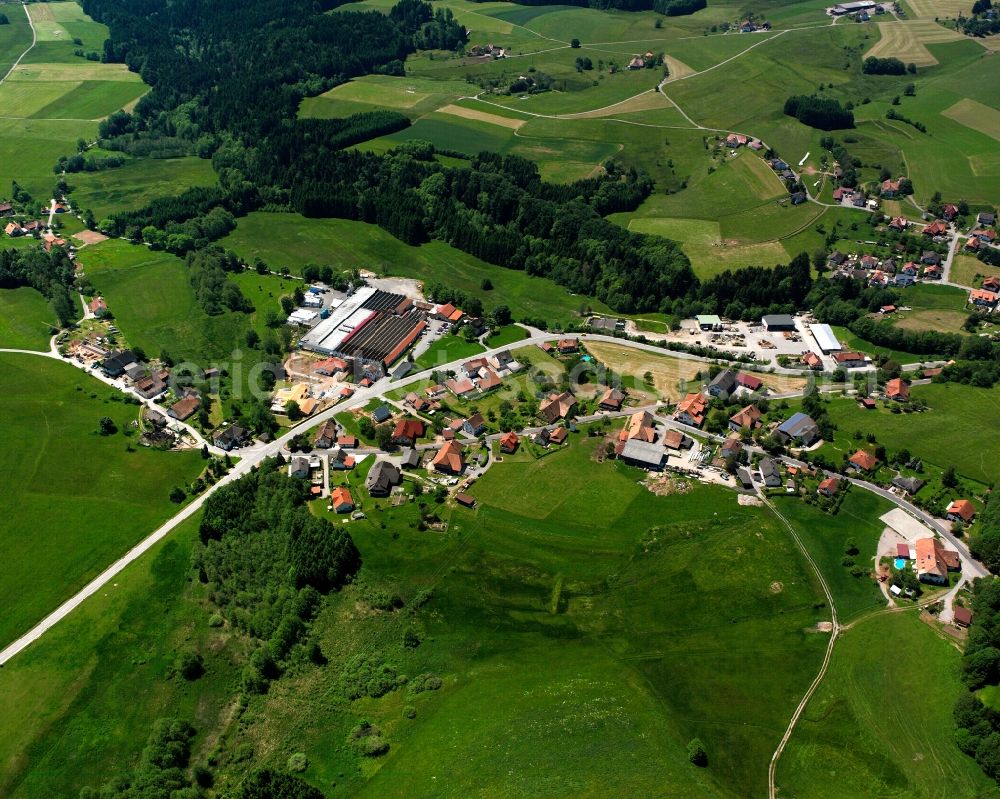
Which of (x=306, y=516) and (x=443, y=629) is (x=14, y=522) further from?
(x=443, y=629)

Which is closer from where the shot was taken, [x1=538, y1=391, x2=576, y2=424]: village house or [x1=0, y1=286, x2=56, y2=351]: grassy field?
[x1=538, y1=391, x2=576, y2=424]: village house

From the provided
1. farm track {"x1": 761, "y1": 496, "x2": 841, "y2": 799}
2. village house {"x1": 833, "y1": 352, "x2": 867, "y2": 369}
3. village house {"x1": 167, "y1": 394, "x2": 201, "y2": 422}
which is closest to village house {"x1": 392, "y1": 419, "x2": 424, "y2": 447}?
village house {"x1": 167, "y1": 394, "x2": 201, "y2": 422}

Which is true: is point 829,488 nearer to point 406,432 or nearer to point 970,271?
point 406,432

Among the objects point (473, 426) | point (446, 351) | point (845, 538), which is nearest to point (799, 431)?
point (845, 538)

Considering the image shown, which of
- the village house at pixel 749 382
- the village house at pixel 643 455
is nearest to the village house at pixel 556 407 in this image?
the village house at pixel 643 455

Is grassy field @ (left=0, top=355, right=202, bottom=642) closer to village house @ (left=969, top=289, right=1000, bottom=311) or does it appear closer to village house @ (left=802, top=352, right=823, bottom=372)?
village house @ (left=802, top=352, right=823, bottom=372)
